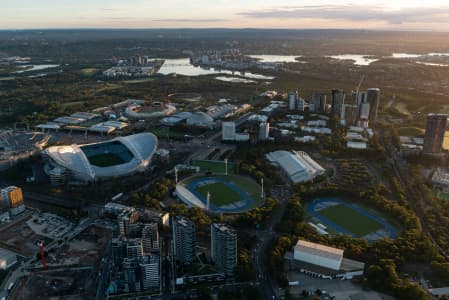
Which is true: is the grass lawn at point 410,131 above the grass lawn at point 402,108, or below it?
below

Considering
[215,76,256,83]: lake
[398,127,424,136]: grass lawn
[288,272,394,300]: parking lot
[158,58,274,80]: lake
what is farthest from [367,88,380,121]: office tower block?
[158,58,274,80]: lake

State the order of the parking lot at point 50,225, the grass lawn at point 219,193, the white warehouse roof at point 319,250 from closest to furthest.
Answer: the white warehouse roof at point 319,250 → the parking lot at point 50,225 → the grass lawn at point 219,193

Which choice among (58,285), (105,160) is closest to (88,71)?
(105,160)

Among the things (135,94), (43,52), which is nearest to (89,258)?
(135,94)

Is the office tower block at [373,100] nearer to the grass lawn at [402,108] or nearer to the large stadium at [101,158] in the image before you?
the grass lawn at [402,108]

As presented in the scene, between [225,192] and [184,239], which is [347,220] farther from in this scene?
[184,239]

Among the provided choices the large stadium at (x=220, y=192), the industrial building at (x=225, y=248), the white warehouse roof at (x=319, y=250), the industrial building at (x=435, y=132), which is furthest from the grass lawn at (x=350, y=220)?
the industrial building at (x=435, y=132)
